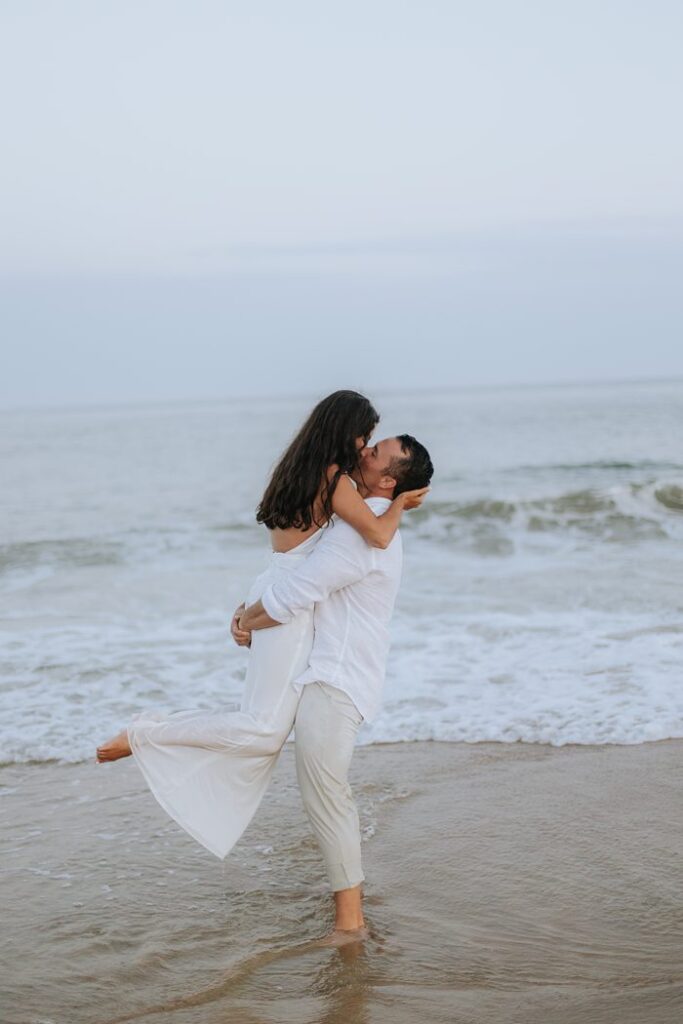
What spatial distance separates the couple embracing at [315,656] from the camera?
3.70 metres

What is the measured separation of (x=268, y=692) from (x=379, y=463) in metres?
0.90

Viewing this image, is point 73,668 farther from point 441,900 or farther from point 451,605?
point 441,900

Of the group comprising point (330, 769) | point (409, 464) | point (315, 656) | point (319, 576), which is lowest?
point (330, 769)

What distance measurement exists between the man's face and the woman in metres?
0.05

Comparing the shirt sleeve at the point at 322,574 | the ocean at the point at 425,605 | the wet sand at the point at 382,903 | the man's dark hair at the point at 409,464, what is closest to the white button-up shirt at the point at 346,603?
the shirt sleeve at the point at 322,574

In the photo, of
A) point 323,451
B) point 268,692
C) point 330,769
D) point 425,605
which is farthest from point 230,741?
point 425,605

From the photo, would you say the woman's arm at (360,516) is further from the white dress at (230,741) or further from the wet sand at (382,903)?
the wet sand at (382,903)

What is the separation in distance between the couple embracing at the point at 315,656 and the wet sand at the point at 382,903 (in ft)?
1.15

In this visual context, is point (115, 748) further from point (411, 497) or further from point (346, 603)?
point (411, 497)

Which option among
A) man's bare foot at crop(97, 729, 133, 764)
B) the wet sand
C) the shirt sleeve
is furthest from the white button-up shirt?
the wet sand

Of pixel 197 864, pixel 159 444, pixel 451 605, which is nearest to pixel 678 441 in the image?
pixel 159 444

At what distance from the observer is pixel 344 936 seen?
12.4ft

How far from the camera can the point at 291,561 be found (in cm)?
385

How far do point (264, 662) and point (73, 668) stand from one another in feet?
16.2
